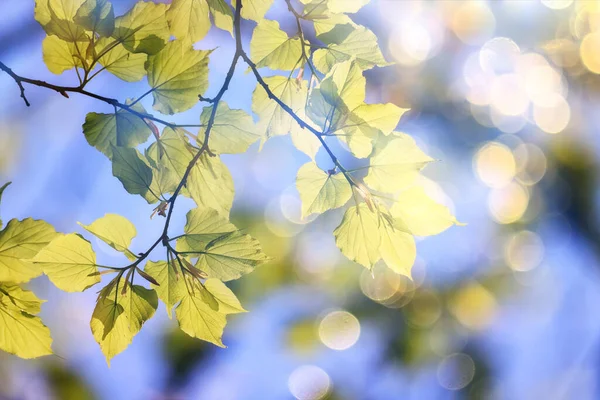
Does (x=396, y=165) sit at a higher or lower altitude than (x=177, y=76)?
lower

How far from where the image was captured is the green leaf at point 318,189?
39cm

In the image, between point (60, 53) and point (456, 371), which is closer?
point (60, 53)

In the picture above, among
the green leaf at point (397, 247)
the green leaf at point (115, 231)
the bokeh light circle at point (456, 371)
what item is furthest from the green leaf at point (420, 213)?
the bokeh light circle at point (456, 371)

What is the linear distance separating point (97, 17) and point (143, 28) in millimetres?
34

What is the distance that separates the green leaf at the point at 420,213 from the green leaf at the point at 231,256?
0.12 meters

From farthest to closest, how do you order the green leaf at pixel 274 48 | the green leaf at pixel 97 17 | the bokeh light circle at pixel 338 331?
the bokeh light circle at pixel 338 331
the green leaf at pixel 274 48
the green leaf at pixel 97 17

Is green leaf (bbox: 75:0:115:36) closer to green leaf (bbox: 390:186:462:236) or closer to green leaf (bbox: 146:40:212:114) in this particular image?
green leaf (bbox: 146:40:212:114)

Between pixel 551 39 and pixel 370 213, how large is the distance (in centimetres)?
299

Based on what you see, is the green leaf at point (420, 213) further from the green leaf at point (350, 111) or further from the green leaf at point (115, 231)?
the green leaf at point (115, 231)

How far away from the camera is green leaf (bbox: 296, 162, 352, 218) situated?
0.39m

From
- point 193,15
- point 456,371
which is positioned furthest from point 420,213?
point 456,371

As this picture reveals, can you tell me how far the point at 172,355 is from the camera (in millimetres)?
3426

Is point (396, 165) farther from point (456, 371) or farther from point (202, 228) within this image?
point (456, 371)

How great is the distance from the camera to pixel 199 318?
1.23 feet
